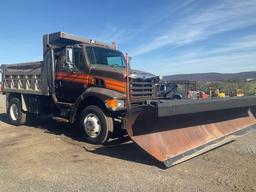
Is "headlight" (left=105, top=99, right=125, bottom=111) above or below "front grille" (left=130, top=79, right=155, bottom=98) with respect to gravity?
below

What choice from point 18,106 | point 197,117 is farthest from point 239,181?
point 18,106

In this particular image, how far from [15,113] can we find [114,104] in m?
5.44

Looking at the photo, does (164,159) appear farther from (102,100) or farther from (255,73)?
(255,73)

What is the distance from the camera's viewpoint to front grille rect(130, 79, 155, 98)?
796cm

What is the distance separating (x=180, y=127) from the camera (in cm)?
689

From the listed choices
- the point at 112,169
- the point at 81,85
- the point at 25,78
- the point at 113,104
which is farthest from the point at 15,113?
the point at 112,169

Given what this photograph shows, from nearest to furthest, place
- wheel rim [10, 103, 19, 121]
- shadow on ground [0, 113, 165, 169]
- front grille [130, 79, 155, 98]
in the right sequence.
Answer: shadow on ground [0, 113, 165, 169] < front grille [130, 79, 155, 98] < wheel rim [10, 103, 19, 121]

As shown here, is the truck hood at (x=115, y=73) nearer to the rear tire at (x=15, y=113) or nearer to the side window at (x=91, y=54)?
the side window at (x=91, y=54)

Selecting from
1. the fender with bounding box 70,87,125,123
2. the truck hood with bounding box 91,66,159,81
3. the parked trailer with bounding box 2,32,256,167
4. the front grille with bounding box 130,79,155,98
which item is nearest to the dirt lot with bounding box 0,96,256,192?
the parked trailer with bounding box 2,32,256,167

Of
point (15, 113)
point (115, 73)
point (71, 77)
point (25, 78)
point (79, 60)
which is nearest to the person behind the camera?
point (115, 73)

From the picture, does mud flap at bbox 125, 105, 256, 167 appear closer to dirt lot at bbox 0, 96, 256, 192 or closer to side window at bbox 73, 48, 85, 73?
dirt lot at bbox 0, 96, 256, 192

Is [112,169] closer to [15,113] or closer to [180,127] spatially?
[180,127]

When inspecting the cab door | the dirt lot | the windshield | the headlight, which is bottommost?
the dirt lot

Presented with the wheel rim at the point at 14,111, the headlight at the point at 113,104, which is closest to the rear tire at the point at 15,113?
the wheel rim at the point at 14,111
